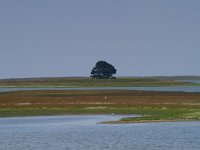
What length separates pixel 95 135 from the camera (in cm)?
4284

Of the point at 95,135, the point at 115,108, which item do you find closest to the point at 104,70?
the point at 115,108

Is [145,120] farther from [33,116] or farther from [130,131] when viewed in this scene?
[33,116]

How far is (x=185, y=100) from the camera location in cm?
7469

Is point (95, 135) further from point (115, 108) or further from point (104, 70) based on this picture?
point (104, 70)

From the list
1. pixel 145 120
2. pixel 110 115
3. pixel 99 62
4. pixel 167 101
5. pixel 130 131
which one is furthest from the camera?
pixel 99 62

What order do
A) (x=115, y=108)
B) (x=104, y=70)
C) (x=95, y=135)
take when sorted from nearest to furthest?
(x=95, y=135) → (x=115, y=108) → (x=104, y=70)

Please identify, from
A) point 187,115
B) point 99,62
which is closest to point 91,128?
point 187,115

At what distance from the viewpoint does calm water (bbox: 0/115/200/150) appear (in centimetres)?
3741

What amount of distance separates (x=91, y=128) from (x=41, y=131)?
11.7 feet

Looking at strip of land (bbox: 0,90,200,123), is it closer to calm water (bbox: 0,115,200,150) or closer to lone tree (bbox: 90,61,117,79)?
calm water (bbox: 0,115,200,150)

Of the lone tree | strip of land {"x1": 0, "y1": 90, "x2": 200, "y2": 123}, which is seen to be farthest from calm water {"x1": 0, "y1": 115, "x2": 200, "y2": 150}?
the lone tree

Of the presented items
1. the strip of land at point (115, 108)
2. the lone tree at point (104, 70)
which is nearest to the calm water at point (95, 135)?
the strip of land at point (115, 108)

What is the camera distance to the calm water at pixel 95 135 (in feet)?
123

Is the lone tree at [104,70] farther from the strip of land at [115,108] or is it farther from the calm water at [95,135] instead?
the calm water at [95,135]
